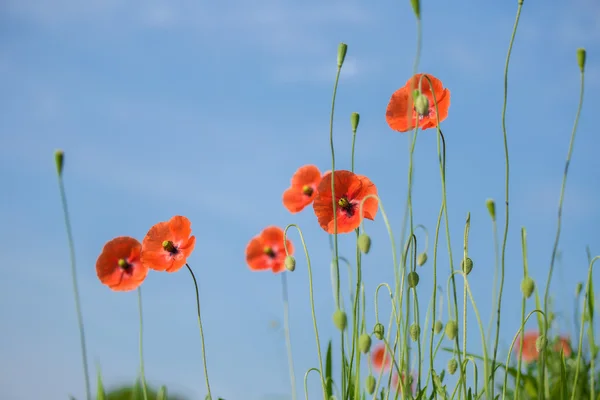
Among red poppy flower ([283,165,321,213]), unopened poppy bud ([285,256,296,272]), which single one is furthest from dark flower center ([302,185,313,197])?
unopened poppy bud ([285,256,296,272])

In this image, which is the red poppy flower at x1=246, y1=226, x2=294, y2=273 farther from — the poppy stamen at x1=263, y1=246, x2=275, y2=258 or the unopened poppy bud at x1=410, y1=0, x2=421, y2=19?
the unopened poppy bud at x1=410, y1=0, x2=421, y2=19

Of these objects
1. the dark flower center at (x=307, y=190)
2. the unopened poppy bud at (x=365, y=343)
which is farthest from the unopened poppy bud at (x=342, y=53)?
the dark flower center at (x=307, y=190)

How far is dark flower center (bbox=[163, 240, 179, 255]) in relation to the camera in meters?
2.43

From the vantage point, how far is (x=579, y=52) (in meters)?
1.94

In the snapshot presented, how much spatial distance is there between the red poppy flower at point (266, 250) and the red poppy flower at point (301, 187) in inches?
12.2

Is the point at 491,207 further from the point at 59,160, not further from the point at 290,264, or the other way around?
the point at 59,160

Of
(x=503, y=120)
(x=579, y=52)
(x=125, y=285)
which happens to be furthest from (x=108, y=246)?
(x=579, y=52)

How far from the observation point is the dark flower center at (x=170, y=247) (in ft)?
7.98

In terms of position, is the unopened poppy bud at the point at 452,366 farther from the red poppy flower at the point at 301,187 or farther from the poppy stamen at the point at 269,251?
the poppy stamen at the point at 269,251

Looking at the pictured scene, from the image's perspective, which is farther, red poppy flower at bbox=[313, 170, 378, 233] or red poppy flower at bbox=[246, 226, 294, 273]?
red poppy flower at bbox=[246, 226, 294, 273]

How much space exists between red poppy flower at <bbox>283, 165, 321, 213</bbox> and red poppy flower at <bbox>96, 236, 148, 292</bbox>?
721 millimetres

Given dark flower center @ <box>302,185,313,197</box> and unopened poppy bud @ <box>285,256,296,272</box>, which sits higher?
dark flower center @ <box>302,185,313,197</box>

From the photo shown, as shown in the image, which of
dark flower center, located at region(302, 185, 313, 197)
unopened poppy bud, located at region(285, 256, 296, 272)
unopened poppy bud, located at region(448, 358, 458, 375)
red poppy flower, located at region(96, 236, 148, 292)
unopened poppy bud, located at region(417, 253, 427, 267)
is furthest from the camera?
dark flower center, located at region(302, 185, 313, 197)

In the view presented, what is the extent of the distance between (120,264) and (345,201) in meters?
0.95
